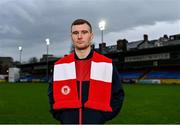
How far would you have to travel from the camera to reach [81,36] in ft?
10.8

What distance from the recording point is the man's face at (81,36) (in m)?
3.30

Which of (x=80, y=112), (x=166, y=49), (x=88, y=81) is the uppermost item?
(x=166, y=49)

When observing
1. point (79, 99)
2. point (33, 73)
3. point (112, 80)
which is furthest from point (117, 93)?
point (33, 73)

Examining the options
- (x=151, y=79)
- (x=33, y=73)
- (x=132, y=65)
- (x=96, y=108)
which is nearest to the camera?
(x=96, y=108)

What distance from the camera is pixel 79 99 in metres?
3.17

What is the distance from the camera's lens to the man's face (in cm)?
330

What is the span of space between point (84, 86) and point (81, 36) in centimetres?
43

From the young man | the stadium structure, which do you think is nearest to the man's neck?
the young man

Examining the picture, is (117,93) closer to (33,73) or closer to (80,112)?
(80,112)

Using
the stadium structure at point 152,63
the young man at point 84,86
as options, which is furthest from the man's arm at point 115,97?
the stadium structure at point 152,63

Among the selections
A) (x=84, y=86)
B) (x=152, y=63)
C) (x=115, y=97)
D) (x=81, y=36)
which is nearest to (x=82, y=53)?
(x=81, y=36)

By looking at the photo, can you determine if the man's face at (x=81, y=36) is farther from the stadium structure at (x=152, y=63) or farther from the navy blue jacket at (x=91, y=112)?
the stadium structure at (x=152, y=63)

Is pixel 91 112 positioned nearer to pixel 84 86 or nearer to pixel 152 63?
pixel 84 86

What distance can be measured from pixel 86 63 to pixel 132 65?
2903 inches
